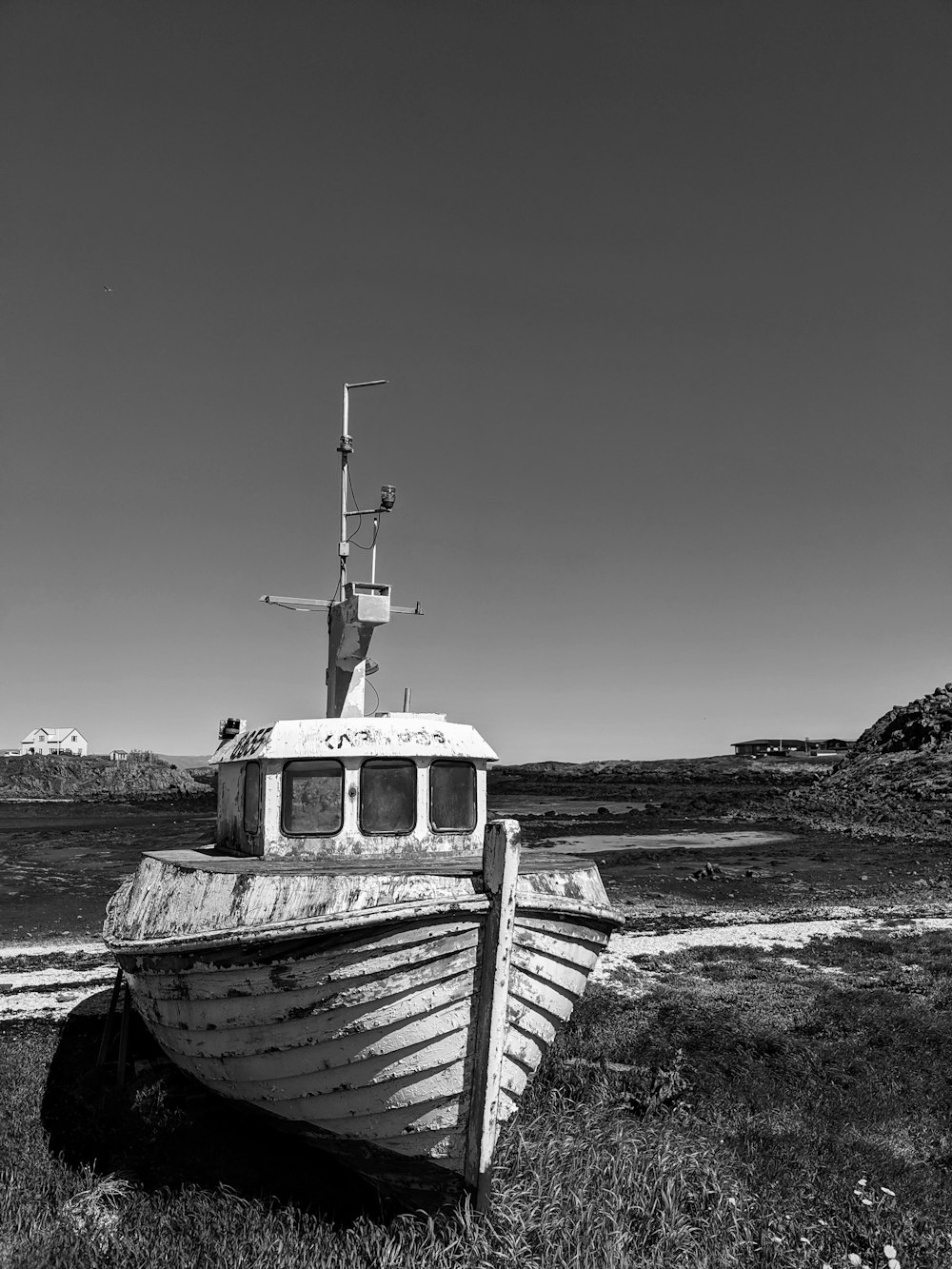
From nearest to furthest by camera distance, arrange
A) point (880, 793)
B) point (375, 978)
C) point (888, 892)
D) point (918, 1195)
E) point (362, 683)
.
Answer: point (375, 978), point (918, 1195), point (362, 683), point (888, 892), point (880, 793)

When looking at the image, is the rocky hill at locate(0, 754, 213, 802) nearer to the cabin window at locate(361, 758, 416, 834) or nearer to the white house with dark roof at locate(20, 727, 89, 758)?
the white house with dark roof at locate(20, 727, 89, 758)

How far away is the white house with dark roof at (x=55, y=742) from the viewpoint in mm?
95875

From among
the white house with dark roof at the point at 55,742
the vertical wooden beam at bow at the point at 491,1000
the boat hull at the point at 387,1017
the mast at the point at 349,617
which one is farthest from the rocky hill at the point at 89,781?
the vertical wooden beam at bow at the point at 491,1000

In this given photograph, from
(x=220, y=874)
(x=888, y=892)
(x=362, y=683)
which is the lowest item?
(x=888, y=892)

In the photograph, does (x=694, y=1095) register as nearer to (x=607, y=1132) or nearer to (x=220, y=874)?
(x=607, y=1132)

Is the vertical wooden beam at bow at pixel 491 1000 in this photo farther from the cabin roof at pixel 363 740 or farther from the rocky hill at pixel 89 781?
the rocky hill at pixel 89 781

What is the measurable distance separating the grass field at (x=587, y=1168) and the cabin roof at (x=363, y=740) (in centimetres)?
305

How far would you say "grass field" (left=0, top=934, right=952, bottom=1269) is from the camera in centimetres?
555

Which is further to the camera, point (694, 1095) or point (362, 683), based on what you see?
point (362, 683)

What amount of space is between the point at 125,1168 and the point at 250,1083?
134 cm

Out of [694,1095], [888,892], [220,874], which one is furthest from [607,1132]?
[888,892]

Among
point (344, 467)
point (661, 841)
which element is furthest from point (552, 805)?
point (344, 467)

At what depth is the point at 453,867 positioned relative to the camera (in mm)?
6352

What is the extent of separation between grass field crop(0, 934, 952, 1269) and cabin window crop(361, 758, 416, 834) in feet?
8.51
